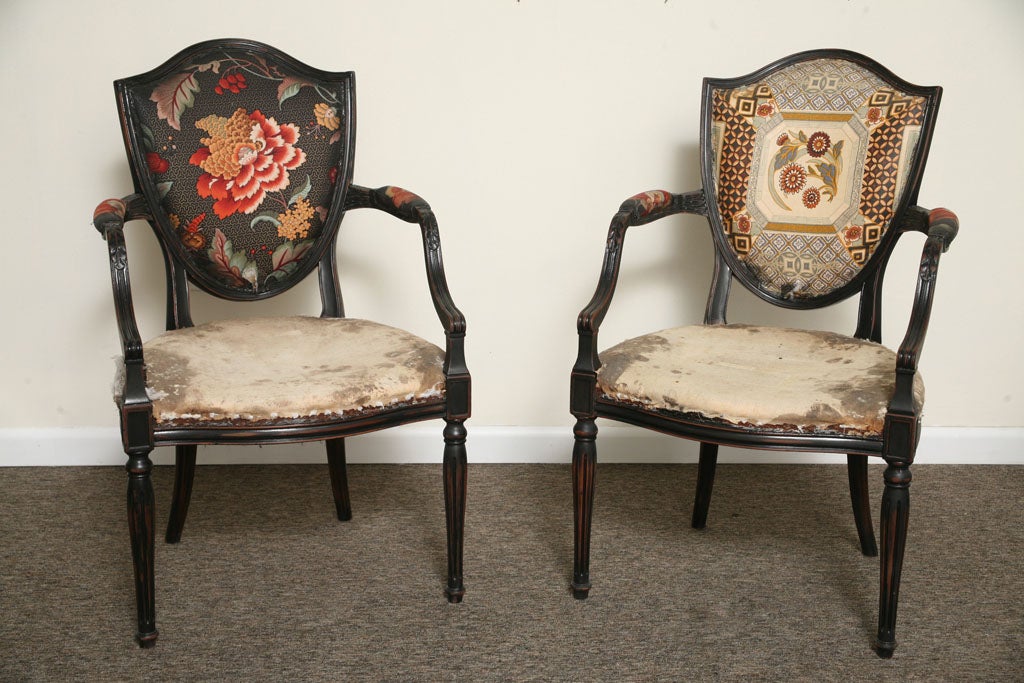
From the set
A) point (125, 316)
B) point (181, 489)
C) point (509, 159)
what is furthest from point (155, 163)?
point (509, 159)

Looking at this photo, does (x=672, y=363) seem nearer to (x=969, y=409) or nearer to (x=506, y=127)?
(x=506, y=127)

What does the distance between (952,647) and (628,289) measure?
1.19 m

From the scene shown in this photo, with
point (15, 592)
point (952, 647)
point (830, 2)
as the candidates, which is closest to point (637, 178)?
point (830, 2)

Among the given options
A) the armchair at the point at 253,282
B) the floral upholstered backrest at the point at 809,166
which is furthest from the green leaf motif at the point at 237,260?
the floral upholstered backrest at the point at 809,166

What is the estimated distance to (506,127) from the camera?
247 centimetres

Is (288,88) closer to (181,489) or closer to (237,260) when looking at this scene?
(237,260)

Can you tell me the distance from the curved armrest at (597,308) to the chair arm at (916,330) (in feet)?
1.73

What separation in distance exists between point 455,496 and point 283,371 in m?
0.40

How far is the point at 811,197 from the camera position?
2076mm

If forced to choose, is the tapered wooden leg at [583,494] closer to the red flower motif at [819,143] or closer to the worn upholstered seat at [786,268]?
the worn upholstered seat at [786,268]

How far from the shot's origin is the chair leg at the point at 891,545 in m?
1.64

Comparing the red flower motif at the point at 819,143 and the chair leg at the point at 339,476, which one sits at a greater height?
the red flower motif at the point at 819,143

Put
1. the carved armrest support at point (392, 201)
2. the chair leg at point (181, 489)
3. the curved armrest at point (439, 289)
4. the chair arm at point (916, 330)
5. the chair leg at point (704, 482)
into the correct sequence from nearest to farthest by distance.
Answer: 1. the chair arm at point (916, 330)
2. the curved armrest at point (439, 289)
3. the carved armrest support at point (392, 201)
4. the chair leg at point (181, 489)
5. the chair leg at point (704, 482)

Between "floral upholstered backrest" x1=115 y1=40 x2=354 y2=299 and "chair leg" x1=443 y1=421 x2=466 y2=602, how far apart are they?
1.85 ft
